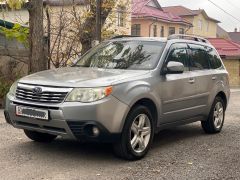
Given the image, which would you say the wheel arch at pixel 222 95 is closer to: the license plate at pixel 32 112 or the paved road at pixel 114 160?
the paved road at pixel 114 160

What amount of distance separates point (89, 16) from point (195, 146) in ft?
25.3

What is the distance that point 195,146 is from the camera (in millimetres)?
7289

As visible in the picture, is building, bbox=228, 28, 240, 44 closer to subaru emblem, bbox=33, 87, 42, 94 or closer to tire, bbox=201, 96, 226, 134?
tire, bbox=201, 96, 226, 134

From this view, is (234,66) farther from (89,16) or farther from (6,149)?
(6,149)

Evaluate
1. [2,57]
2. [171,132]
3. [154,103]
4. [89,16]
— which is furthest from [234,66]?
[154,103]

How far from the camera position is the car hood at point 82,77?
571 centimetres

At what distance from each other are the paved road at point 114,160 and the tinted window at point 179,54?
1376mm

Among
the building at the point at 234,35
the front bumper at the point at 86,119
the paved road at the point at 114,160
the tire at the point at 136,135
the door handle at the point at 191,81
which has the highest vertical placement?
the door handle at the point at 191,81

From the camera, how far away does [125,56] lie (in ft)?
22.7

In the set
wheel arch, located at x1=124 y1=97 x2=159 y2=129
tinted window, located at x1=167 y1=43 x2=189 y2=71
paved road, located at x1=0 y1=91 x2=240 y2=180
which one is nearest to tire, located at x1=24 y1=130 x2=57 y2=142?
paved road, located at x1=0 y1=91 x2=240 y2=180

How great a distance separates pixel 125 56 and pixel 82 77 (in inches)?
46.3

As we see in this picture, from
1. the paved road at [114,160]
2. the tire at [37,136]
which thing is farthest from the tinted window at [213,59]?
the tire at [37,136]

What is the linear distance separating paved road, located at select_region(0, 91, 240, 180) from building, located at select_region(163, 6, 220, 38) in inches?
1875

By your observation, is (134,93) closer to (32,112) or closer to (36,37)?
(32,112)
